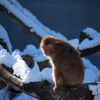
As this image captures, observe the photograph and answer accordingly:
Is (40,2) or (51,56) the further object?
(40,2)

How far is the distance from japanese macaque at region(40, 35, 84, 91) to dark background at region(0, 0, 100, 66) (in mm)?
7693

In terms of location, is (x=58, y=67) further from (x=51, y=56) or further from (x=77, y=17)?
(x=77, y=17)

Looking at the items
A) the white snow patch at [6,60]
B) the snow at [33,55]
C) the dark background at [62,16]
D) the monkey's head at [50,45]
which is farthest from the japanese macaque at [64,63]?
the dark background at [62,16]

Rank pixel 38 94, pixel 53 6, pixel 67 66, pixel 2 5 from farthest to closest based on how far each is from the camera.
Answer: pixel 53 6, pixel 2 5, pixel 67 66, pixel 38 94

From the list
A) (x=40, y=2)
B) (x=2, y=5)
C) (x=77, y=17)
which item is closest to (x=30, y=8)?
(x=40, y=2)

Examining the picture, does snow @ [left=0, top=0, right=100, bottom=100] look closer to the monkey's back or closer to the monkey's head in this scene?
the monkey's back

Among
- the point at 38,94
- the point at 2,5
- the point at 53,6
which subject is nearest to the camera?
the point at 38,94

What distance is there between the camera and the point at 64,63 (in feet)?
8.56

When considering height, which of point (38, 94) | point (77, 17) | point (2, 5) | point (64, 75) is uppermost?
point (77, 17)

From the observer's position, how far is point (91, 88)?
8.41 feet

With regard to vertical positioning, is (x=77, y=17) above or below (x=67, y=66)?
above

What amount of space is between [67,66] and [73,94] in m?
0.32

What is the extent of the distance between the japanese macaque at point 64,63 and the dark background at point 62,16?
25.2ft

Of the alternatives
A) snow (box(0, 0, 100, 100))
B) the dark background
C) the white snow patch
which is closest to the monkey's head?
snow (box(0, 0, 100, 100))
